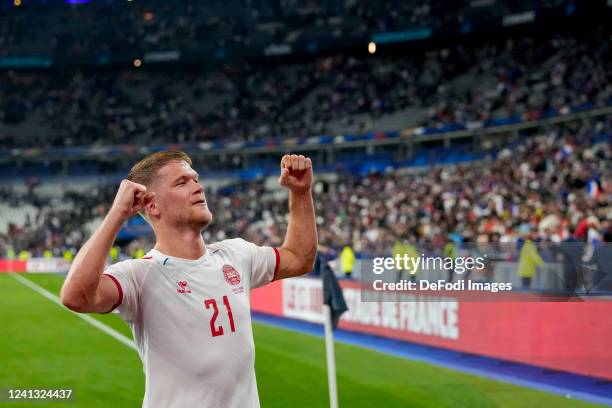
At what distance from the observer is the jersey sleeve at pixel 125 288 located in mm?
3379

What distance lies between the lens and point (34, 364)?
44.5 feet

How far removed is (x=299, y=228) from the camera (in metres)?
4.07

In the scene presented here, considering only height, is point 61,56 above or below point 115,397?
above

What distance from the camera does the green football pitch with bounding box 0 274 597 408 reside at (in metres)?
10.4

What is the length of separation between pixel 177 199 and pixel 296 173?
0.65 metres

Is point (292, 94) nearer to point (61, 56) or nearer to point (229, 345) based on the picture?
point (61, 56)

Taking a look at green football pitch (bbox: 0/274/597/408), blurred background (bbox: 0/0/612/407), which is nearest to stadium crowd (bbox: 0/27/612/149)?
Result: blurred background (bbox: 0/0/612/407)

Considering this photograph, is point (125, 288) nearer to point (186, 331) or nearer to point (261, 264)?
point (186, 331)

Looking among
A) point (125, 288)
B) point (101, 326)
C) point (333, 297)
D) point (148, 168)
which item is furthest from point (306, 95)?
point (125, 288)

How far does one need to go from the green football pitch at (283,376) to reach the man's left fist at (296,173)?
6.77 meters

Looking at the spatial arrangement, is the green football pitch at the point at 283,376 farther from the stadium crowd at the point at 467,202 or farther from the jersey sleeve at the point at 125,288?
the jersey sleeve at the point at 125,288

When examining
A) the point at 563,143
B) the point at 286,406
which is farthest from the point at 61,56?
the point at 286,406

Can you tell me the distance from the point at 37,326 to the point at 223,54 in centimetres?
4472

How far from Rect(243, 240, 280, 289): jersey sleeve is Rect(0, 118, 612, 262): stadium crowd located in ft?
32.8
